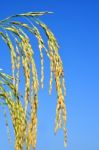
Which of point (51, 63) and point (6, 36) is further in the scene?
point (6, 36)

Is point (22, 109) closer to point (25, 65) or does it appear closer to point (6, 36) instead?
point (25, 65)

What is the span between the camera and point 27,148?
3.67 metres

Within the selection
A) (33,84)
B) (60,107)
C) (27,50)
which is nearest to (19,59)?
(27,50)

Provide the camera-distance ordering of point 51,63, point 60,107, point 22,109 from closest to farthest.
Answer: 1. point 60,107
2. point 51,63
3. point 22,109

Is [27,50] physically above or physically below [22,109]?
above

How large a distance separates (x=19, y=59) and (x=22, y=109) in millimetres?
529

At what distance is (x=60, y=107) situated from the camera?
352cm

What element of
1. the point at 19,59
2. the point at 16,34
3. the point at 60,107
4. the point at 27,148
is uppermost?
the point at 16,34

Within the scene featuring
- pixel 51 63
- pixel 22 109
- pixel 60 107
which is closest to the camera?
pixel 60 107

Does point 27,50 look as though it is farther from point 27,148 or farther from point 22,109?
point 27,148

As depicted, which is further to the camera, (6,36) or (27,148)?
(6,36)

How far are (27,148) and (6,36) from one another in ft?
4.26

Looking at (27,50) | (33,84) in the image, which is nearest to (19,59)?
(27,50)

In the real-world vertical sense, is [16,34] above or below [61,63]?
above
